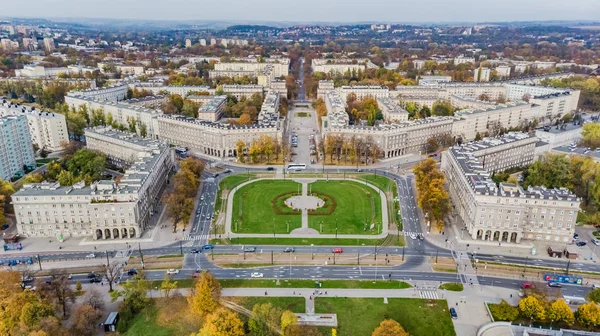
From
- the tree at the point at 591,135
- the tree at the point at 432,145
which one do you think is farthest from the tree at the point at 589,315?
the tree at the point at 591,135

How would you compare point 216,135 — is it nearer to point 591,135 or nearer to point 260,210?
point 260,210

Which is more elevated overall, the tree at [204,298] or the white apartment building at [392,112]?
the white apartment building at [392,112]

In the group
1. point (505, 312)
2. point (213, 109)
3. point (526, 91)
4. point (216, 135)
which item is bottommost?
point (505, 312)

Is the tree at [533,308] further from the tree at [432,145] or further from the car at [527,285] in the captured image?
the tree at [432,145]

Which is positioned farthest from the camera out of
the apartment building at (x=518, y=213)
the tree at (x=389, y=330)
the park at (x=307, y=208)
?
the park at (x=307, y=208)

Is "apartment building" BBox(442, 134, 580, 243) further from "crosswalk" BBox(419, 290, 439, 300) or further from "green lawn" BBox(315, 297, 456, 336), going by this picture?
"green lawn" BBox(315, 297, 456, 336)

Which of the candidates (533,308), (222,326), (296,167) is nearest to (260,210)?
(296,167)

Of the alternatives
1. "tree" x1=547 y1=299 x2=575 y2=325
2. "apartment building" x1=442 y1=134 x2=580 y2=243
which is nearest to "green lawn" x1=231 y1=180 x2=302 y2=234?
"apartment building" x1=442 y1=134 x2=580 y2=243

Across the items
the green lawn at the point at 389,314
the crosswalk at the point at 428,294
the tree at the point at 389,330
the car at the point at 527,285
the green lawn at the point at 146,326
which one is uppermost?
the tree at the point at 389,330
